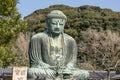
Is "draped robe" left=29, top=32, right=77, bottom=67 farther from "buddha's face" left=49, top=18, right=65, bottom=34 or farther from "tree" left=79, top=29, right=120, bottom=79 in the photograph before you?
"tree" left=79, top=29, right=120, bottom=79

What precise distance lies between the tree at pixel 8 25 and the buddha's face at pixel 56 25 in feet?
18.0

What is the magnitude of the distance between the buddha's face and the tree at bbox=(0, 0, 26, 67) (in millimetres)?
5484

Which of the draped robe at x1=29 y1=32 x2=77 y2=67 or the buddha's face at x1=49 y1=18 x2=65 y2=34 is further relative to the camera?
the buddha's face at x1=49 y1=18 x2=65 y2=34

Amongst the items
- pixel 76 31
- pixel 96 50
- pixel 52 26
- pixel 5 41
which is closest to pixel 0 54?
pixel 5 41

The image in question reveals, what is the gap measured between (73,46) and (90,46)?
28618mm

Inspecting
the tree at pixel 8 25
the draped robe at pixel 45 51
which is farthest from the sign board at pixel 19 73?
the tree at pixel 8 25

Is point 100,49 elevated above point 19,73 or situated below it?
below

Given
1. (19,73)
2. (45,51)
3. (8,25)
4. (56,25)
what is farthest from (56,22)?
(8,25)

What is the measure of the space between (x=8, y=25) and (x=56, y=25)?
610 centimetres

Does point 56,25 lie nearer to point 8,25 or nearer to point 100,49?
point 8,25

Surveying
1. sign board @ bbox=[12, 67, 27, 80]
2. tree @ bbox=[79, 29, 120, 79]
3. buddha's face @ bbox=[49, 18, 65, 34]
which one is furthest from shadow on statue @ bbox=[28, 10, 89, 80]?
tree @ bbox=[79, 29, 120, 79]

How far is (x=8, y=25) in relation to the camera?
55.8 feet

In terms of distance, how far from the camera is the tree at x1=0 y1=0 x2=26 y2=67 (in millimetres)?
16562

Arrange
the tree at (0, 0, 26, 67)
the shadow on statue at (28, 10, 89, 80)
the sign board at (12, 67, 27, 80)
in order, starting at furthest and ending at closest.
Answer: the tree at (0, 0, 26, 67)
the shadow on statue at (28, 10, 89, 80)
the sign board at (12, 67, 27, 80)
